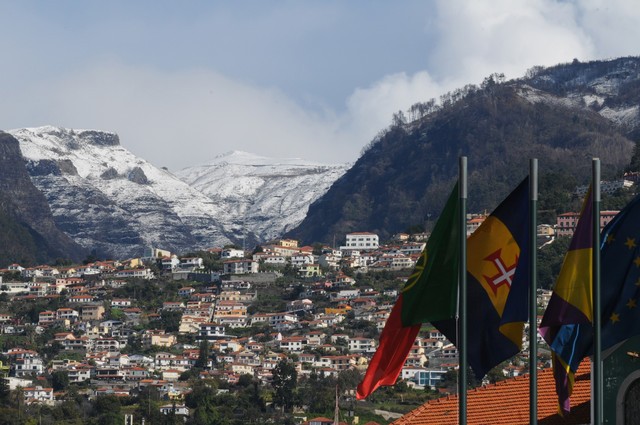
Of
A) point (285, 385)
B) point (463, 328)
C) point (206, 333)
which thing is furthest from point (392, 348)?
point (206, 333)

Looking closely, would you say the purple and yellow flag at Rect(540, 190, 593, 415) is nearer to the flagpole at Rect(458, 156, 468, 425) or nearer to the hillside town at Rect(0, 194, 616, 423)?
the flagpole at Rect(458, 156, 468, 425)

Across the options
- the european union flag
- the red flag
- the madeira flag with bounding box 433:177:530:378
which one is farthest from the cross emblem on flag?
the european union flag

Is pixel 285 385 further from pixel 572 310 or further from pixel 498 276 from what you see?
pixel 572 310

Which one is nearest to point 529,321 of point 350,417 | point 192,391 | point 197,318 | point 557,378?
point 557,378

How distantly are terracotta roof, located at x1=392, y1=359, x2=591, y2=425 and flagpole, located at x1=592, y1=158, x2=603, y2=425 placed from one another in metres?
2.86

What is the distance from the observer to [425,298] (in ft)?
57.4

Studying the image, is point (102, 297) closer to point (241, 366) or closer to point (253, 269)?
point (253, 269)

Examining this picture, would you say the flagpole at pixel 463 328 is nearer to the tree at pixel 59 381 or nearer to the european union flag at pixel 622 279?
the european union flag at pixel 622 279

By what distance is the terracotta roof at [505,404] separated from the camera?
19969mm

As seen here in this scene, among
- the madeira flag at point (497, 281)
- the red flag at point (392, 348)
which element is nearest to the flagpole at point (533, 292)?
the madeira flag at point (497, 281)

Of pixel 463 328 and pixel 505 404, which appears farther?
pixel 505 404

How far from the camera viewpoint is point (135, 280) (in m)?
200

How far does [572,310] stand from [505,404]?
4.00 m

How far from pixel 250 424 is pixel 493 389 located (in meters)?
92.9
